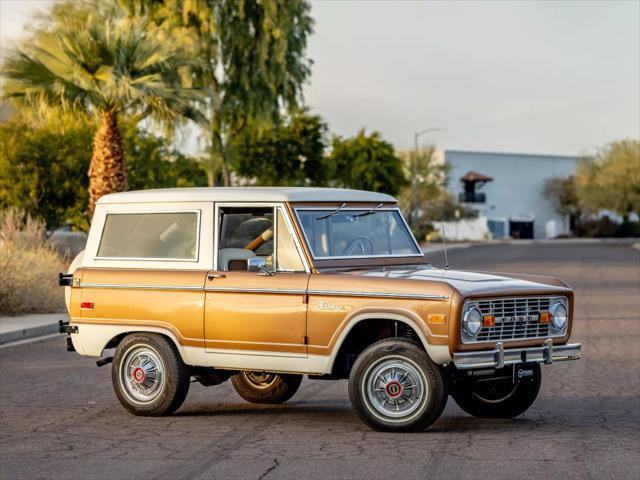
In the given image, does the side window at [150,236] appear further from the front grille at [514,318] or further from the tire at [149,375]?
the front grille at [514,318]

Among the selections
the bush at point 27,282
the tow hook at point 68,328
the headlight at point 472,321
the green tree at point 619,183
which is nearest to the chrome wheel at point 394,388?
the headlight at point 472,321

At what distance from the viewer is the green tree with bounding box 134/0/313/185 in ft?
166

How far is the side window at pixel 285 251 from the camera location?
424 inches

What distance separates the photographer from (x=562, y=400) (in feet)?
40.5

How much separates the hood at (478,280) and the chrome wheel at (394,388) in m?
0.72

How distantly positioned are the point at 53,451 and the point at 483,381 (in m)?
3.81

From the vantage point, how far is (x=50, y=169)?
40.6 metres

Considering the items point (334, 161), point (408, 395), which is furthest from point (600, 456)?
point (334, 161)

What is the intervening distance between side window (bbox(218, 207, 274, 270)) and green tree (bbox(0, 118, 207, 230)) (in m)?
28.6

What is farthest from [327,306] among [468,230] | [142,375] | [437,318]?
[468,230]

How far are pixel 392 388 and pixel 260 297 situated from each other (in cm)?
145

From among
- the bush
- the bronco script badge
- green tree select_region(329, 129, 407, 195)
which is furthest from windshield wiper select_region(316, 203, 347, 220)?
green tree select_region(329, 129, 407, 195)

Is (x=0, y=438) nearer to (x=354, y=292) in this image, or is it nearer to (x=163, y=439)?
(x=163, y=439)

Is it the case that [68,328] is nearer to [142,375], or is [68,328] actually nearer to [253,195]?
[142,375]
